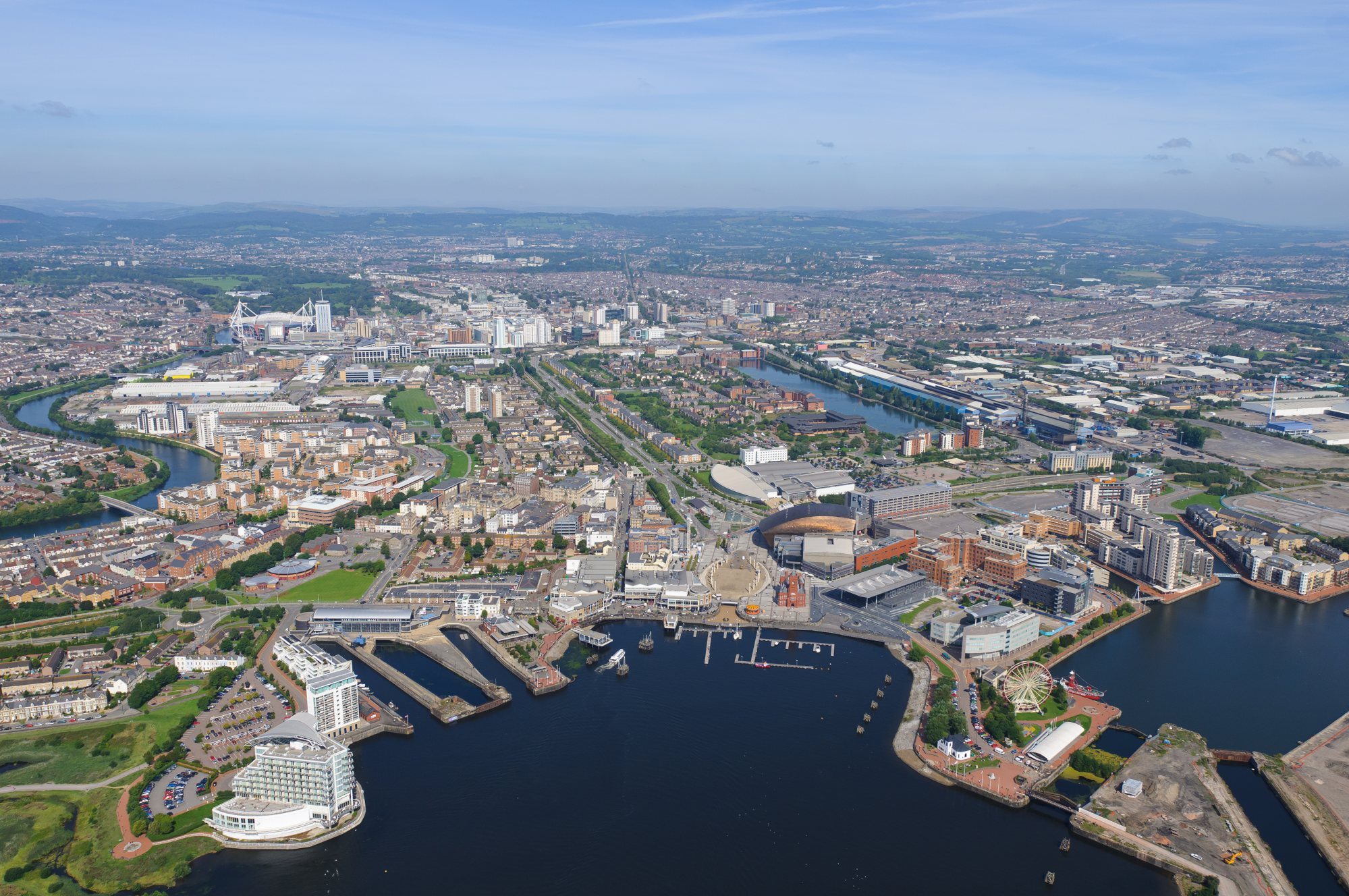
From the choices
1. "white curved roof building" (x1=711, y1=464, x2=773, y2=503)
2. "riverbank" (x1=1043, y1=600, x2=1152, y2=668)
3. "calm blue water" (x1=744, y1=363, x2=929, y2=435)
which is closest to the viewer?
"riverbank" (x1=1043, y1=600, x2=1152, y2=668)

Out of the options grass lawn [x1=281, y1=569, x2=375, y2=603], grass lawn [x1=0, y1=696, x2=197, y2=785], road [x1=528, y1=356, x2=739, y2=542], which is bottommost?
grass lawn [x1=0, y1=696, x2=197, y2=785]

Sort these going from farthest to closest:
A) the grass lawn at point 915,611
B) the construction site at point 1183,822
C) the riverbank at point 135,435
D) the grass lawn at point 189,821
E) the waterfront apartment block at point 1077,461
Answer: the riverbank at point 135,435
the waterfront apartment block at point 1077,461
the grass lawn at point 915,611
the grass lawn at point 189,821
the construction site at point 1183,822

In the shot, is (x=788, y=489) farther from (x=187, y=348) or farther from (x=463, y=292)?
(x=463, y=292)

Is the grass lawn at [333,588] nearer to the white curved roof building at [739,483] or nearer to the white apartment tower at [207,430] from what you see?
Answer: the white curved roof building at [739,483]

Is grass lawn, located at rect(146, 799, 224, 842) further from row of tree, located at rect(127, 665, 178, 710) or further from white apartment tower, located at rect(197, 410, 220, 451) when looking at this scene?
white apartment tower, located at rect(197, 410, 220, 451)

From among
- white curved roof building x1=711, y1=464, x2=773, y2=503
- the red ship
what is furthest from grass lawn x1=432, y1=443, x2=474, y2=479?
the red ship

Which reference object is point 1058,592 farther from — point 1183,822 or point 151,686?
point 151,686

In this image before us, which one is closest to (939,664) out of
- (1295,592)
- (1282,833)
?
(1282,833)

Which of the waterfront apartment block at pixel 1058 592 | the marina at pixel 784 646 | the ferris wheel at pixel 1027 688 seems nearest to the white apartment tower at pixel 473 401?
the marina at pixel 784 646
